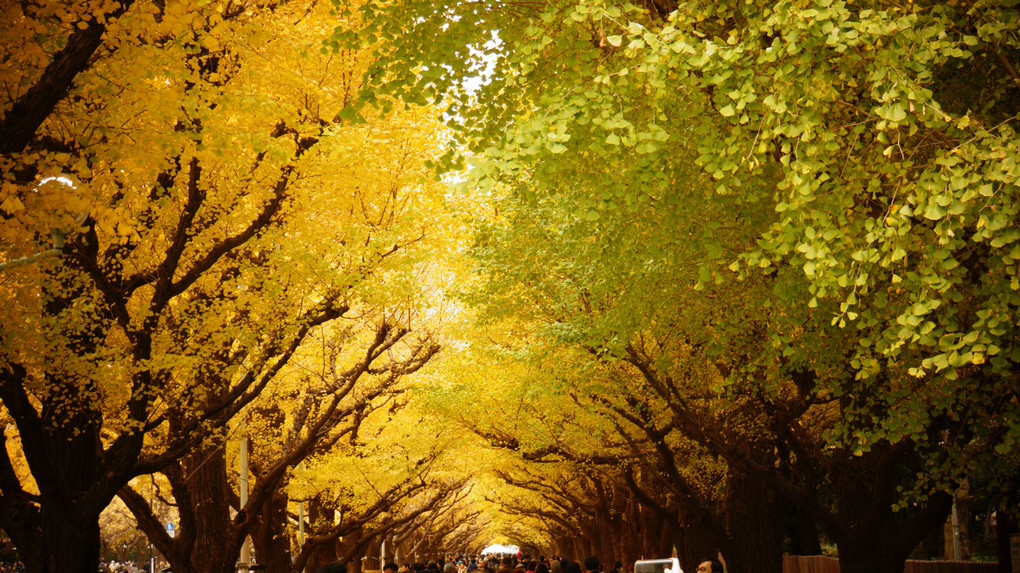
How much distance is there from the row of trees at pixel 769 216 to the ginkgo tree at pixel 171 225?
6.67ft

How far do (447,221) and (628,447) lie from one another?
30.7 ft

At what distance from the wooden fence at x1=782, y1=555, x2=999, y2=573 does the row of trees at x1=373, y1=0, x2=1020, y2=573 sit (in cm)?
116

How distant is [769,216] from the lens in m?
10.3

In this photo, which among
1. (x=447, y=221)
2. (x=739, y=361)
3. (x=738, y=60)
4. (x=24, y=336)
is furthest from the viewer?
(x=447, y=221)

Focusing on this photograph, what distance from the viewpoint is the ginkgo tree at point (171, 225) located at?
32.3 ft

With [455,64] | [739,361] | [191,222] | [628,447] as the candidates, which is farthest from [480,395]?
[455,64]

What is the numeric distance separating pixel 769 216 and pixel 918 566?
35.8 ft

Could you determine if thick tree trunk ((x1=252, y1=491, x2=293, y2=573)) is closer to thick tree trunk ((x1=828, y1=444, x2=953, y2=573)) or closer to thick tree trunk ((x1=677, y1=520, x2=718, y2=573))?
thick tree trunk ((x1=677, y1=520, x2=718, y2=573))

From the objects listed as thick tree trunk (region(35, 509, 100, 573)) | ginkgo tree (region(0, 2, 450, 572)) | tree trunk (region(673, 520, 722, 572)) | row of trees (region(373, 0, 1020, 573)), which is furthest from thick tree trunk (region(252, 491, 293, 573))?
thick tree trunk (region(35, 509, 100, 573))

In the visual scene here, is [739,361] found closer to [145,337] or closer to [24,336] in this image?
[145,337]

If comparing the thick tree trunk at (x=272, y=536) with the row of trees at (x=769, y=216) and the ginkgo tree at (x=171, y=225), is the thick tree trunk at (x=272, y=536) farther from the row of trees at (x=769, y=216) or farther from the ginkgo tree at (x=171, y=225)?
the row of trees at (x=769, y=216)

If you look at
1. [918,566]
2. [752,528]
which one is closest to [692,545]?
[752,528]

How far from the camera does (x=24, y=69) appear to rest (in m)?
8.49

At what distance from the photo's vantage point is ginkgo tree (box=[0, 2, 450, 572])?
9.84 metres
